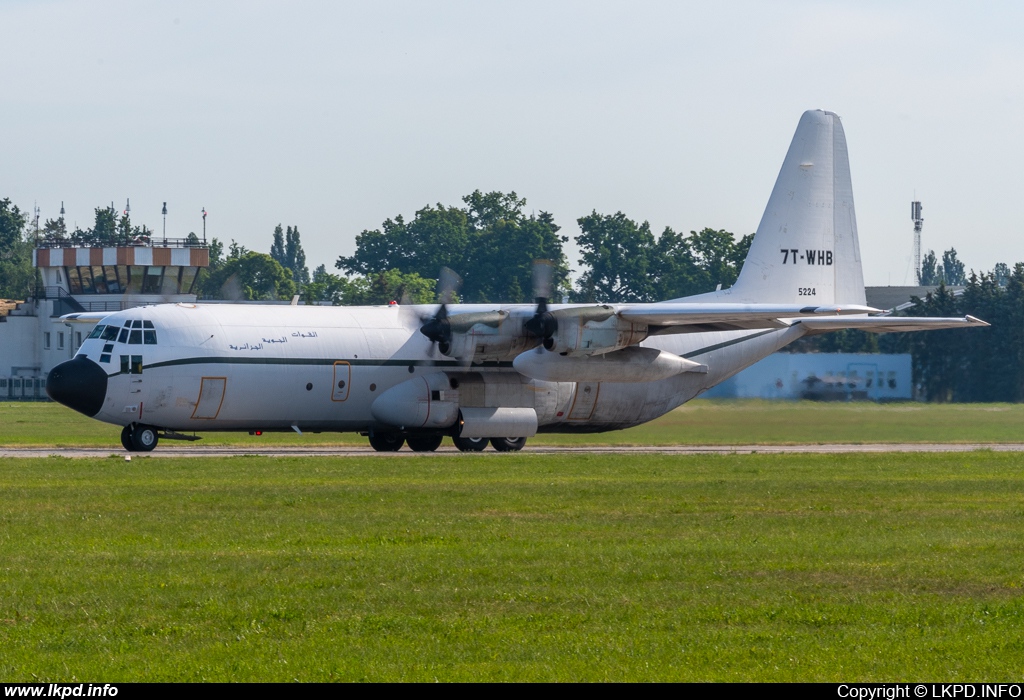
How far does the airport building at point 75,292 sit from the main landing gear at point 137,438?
3409 cm

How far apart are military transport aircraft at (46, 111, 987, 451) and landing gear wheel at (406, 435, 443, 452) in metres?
0.06

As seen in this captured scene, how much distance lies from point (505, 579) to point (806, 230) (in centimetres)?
2673

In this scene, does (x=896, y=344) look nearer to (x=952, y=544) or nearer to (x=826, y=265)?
(x=826, y=265)

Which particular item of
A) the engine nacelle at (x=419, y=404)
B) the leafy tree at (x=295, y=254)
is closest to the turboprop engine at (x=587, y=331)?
the engine nacelle at (x=419, y=404)

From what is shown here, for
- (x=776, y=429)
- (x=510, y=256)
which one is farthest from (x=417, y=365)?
(x=510, y=256)

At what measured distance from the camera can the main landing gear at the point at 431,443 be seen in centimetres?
3334

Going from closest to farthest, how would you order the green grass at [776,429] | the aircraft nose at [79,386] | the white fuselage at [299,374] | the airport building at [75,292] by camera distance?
the aircraft nose at [79,386], the white fuselage at [299,374], the green grass at [776,429], the airport building at [75,292]

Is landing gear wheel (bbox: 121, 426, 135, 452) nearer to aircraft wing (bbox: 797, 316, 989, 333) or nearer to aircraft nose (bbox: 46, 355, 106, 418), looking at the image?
aircraft nose (bbox: 46, 355, 106, 418)

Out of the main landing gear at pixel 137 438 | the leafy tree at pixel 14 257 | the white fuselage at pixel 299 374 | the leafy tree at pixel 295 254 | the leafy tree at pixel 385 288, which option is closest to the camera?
the white fuselage at pixel 299 374

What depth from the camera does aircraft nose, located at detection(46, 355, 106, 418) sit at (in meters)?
29.3

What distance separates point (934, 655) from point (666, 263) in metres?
93.5

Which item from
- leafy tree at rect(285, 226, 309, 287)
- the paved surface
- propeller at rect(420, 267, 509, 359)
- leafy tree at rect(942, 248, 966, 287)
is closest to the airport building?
the paved surface

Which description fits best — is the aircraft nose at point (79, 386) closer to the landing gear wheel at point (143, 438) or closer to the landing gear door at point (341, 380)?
the landing gear wheel at point (143, 438)

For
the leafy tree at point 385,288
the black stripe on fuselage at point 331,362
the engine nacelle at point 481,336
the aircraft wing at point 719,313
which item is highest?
the leafy tree at point 385,288
